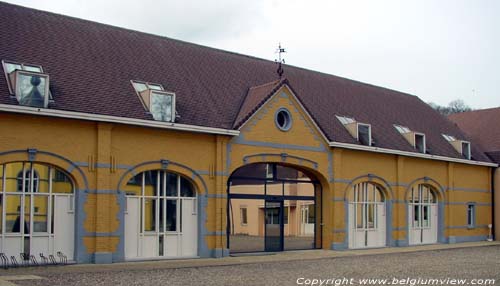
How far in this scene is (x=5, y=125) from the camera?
58.6ft

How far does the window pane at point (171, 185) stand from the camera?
21.4m

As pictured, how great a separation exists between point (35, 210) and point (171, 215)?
4656mm

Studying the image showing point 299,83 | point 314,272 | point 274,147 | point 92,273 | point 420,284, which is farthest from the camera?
point 299,83

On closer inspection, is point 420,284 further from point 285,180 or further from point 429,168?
point 429,168

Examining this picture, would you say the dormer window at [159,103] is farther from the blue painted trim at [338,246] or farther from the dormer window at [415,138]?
the dormer window at [415,138]

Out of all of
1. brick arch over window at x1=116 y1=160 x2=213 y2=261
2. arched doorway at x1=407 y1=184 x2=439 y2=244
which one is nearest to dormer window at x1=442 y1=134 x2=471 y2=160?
arched doorway at x1=407 y1=184 x2=439 y2=244

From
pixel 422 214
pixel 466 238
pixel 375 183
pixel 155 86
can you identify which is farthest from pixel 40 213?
pixel 466 238

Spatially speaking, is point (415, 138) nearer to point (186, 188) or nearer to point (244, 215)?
point (244, 215)

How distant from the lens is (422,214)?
31.3m

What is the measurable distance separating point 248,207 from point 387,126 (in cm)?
1017

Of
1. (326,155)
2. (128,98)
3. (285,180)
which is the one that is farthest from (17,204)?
(326,155)

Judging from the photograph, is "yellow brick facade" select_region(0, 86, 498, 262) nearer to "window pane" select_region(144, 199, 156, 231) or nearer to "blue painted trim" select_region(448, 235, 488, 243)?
"window pane" select_region(144, 199, 156, 231)

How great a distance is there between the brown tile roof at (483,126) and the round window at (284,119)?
17094 mm

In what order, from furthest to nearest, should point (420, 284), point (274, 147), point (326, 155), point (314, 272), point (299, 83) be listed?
point (299, 83) → point (326, 155) → point (274, 147) → point (314, 272) → point (420, 284)
